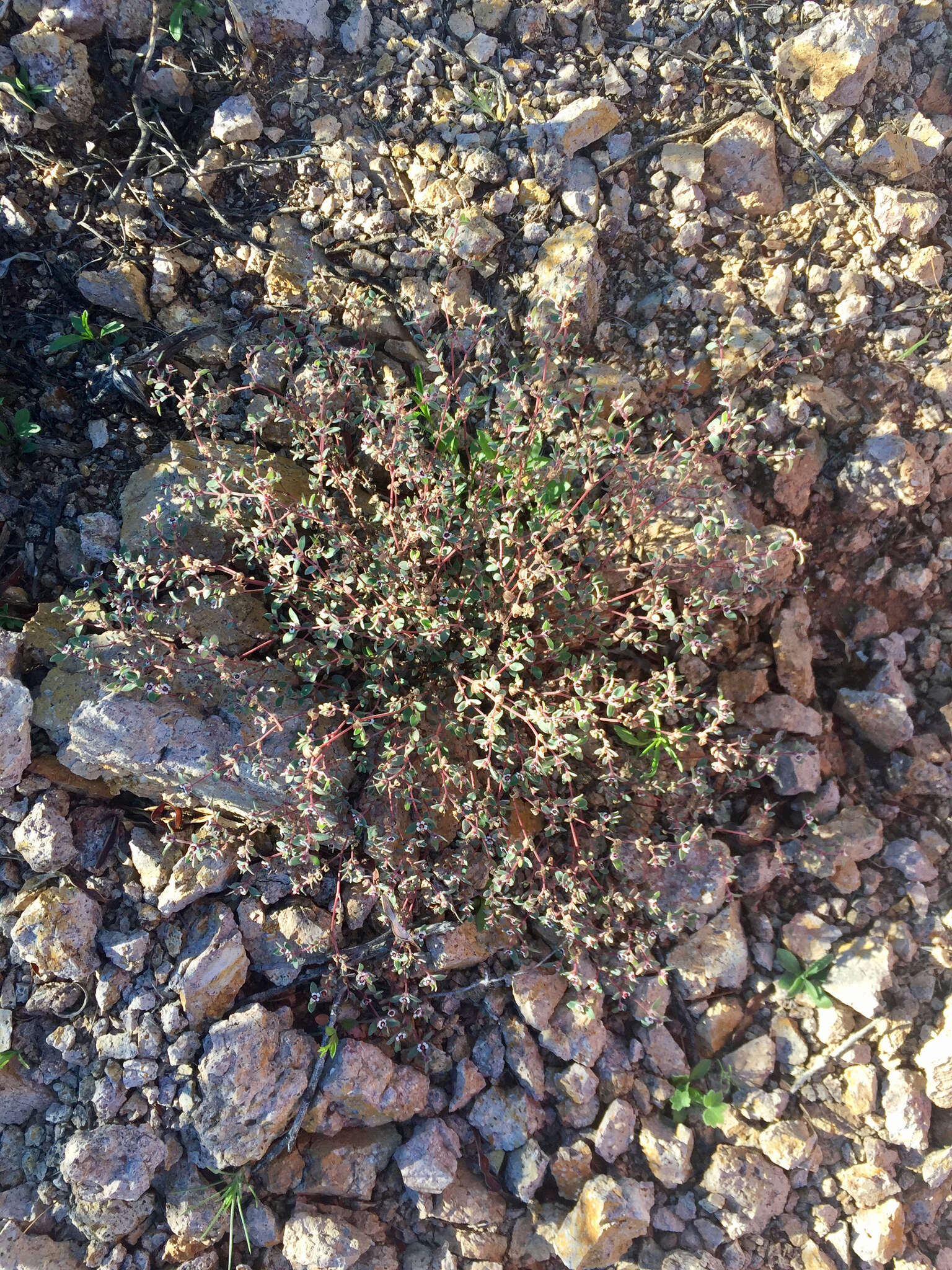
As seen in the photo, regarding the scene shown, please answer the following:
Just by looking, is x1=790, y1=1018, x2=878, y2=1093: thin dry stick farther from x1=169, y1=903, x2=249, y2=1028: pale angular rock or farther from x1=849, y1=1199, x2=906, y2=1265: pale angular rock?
x1=169, y1=903, x2=249, y2=1028: pale angular rock

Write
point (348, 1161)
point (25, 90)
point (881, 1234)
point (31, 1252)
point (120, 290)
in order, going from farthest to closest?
1. point (120, 290)
2. point (25, 90)
3. point (881, 1234)
4. point (348, 1161)
5. point (31, 1252)

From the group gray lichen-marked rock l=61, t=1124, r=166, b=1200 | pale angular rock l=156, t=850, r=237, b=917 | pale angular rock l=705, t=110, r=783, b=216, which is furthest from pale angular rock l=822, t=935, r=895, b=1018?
pale angular rock l=705, t=110, r=783, b=216

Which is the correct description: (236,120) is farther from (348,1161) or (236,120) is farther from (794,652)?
(348,1161)

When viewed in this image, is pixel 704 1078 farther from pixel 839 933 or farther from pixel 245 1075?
pixel 245 1075

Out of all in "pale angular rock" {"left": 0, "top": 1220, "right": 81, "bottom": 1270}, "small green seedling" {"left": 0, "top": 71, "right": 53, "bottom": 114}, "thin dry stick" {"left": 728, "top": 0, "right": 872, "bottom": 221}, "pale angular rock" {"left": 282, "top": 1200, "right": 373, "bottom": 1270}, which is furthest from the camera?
"thin dry stick" {"left": 728, "top": 0, "right": 872, "bottom": 221}

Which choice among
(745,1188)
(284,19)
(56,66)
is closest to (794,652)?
(745,1188)

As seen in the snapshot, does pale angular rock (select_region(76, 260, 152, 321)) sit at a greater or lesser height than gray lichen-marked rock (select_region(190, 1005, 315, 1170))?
greater

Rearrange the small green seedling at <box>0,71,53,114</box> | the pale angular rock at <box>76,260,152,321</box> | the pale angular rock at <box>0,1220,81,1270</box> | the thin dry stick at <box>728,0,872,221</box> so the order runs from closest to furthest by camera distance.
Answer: the pale angular rock at <box>0,1220,81,1270</box> < the small green seedling at <box>0,71,53,114</box> < the pale angular rock at <box>76,260,152,321</box> < the thin dry stick at <box>728,0,872,221</box>

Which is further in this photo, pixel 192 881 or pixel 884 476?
pixel 884 476
